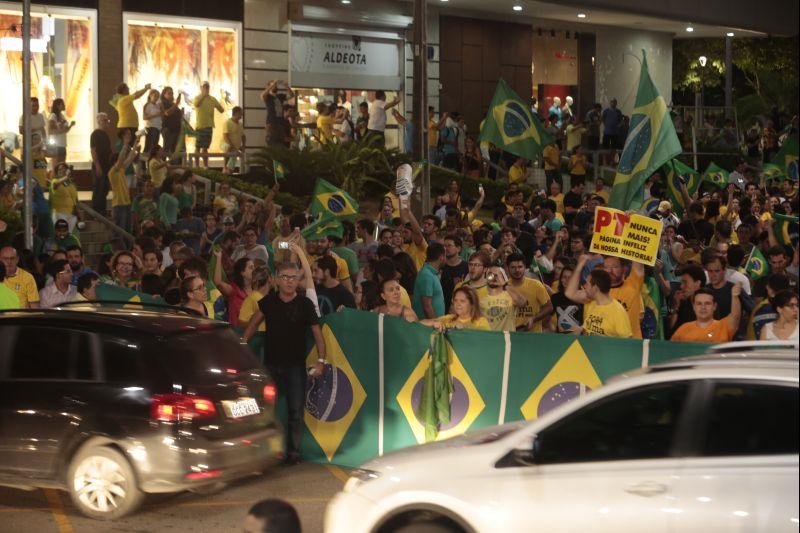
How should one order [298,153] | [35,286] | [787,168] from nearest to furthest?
[35,286] < [787,168] < [298,153]

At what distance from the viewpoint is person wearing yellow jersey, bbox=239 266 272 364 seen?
38.0ft

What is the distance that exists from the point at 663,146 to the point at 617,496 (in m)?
8.07

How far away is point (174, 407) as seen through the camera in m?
9.09

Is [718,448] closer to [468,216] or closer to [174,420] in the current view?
[174,420]

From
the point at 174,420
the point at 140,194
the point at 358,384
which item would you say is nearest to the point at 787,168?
the point at 140,194

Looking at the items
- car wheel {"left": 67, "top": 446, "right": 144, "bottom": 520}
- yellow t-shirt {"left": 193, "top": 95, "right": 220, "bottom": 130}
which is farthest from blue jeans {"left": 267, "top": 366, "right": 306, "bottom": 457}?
yellow t-shirt {"left": 193, "top": 95, "right": 220, "bottom": 130}

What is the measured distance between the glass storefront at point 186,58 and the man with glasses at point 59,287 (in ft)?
47.9

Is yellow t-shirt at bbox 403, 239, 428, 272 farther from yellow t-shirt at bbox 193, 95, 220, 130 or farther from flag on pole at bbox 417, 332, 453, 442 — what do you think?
yellow t-shirt at bbox 193, 95, 220, 130

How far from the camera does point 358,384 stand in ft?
36.8

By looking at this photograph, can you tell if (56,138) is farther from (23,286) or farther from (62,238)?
(23,286)

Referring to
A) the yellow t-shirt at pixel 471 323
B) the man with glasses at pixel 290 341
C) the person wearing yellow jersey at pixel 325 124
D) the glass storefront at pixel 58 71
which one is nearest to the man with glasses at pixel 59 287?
the man with glasses at pixel 290 341

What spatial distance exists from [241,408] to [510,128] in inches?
459

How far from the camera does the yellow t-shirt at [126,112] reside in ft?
79.0

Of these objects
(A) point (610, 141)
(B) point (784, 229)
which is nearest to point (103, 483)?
(B) point (784, 229)
